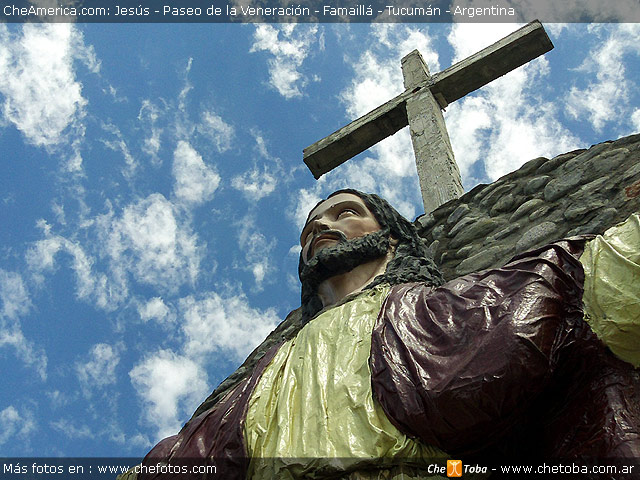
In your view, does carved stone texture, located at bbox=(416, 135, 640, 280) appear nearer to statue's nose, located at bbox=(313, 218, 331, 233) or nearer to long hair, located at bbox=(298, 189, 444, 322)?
long hair, located at bbox=(298, 189, 444, 322)

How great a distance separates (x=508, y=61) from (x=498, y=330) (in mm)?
5421

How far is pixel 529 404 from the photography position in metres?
2.24

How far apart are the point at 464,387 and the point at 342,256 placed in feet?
4.64

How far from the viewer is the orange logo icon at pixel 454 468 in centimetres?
226

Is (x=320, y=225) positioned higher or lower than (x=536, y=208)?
lower

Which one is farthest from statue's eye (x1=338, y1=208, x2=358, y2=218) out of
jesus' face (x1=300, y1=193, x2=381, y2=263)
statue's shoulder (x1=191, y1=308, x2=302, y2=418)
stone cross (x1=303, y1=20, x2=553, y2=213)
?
stone cross (x1=303, y1=20, x2=553, y2=213)

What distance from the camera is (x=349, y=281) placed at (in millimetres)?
→ 3527

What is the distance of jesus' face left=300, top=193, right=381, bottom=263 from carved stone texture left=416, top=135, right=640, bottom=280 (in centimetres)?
90

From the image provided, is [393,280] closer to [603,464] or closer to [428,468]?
[428,468]

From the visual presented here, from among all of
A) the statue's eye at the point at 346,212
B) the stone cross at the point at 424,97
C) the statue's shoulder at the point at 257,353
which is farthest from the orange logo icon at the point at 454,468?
the stone cross at the point at 424,97

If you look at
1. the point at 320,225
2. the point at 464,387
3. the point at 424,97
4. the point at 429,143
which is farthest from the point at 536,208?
the point at 424,97

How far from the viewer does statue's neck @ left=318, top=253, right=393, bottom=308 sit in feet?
11.5

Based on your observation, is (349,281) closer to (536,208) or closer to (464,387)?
(464,387)

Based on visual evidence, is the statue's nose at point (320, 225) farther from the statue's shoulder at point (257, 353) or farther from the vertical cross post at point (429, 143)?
the vertical cross post at point (429, 143)
